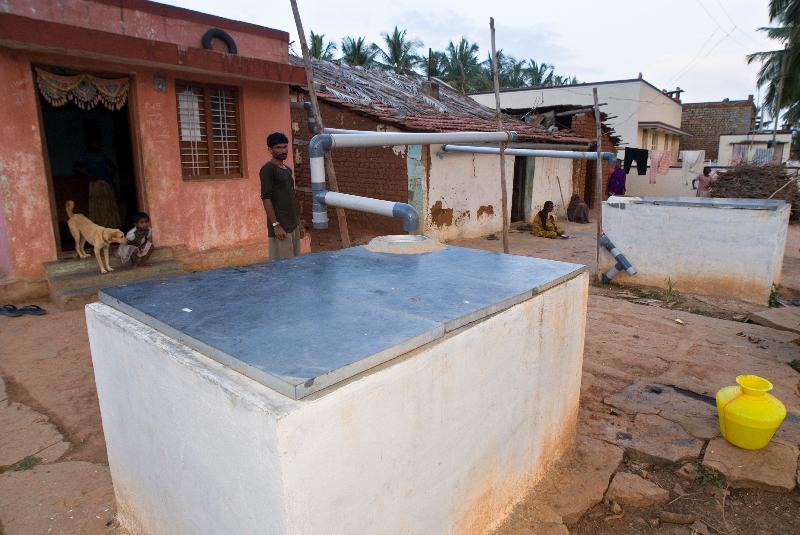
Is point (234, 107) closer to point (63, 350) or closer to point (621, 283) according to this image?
point (63, 350)

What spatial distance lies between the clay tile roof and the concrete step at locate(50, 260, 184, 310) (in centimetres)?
470

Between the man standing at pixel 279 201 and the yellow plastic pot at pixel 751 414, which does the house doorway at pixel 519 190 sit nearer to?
the man standing at pixel 279 201

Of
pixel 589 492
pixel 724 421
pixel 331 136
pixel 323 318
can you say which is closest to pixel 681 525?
pixel 589 492

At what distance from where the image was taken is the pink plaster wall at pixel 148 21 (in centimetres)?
486

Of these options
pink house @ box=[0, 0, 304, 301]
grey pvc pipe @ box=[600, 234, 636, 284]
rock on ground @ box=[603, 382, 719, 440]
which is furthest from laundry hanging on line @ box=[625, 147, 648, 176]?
rock on ground @ box=[603, 382, 719, 440]

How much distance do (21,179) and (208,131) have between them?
82.3 inches

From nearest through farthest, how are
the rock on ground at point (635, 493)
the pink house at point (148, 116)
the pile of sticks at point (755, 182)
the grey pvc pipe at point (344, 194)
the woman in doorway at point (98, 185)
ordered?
the grey pvc pipe at point (344, 194) → the rock on ground at point (635, 493) → the pink house at point (148, 116) → the woman in doorway at point (98, 185) → the pile of sticks at point (755, 182)

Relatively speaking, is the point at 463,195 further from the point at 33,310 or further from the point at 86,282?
the point at 33,310

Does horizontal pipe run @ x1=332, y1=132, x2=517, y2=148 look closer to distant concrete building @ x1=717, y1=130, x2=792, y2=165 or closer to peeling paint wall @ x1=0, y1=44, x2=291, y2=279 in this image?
peeling paint wall @ x1=0, y1=44, x2=291, y2=279

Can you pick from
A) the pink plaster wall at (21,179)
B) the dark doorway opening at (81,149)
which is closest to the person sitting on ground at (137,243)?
the pink plaster wall at (21,179)

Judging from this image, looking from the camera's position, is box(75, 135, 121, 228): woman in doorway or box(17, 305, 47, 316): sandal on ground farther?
box(75, 135, 121, 228): woman in doorway

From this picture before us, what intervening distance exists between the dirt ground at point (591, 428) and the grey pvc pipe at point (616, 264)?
1.11 m

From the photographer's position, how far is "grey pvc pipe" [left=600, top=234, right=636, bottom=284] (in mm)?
6496

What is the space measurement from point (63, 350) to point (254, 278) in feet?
9.69
